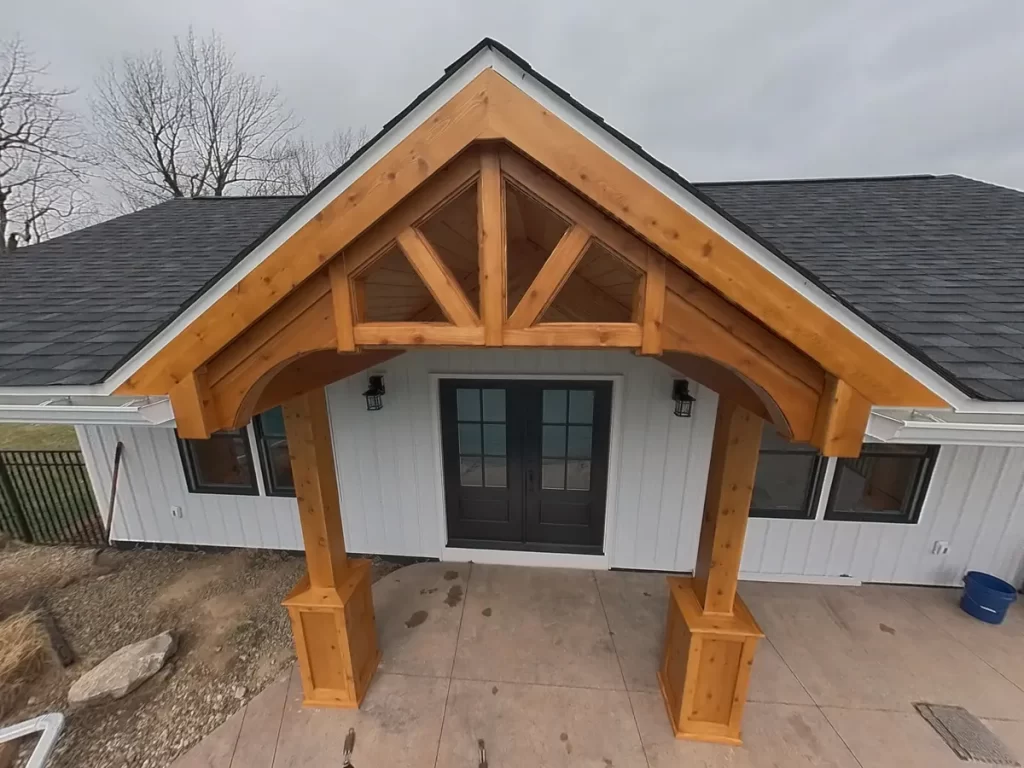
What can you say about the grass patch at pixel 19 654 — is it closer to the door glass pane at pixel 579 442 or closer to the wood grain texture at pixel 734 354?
the door glass pane at pixel 579 442

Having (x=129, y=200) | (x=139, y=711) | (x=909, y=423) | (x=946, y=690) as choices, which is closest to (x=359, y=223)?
(x=909, y=423)

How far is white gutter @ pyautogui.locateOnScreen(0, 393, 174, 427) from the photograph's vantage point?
87.2 inches

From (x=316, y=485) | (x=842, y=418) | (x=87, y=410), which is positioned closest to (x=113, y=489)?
(x=87, y=410)

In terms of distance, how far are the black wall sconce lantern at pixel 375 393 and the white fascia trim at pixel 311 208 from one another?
2149 mm

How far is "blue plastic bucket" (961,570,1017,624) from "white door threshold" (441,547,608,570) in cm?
343

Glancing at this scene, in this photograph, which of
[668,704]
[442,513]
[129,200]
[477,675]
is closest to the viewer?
[668,704]

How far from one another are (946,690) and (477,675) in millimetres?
3733

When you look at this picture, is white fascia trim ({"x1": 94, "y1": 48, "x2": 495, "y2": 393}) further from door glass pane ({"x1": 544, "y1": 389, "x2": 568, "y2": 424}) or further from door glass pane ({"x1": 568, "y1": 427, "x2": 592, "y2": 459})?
door glass pane ({"x1": 568, "y1": 427, "x2": 592, "y2": 459})

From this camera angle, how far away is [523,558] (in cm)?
472

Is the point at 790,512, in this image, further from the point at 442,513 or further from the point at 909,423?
the point at 442,513

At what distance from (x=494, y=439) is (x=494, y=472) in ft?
1.29

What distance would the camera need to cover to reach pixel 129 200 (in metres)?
15.2

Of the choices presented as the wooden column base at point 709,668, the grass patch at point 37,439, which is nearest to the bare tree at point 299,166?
the grass patch at point 37,439

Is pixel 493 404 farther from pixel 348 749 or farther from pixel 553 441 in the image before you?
pixel 348 749
